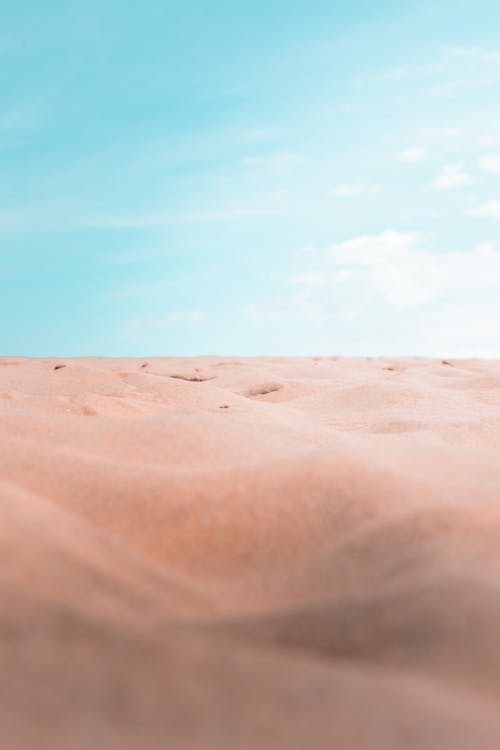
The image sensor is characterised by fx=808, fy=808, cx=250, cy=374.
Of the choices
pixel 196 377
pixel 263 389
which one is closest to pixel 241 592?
pixel 263 389

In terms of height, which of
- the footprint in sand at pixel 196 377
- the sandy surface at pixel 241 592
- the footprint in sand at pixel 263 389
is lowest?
the sandy surface at pixel 241 592

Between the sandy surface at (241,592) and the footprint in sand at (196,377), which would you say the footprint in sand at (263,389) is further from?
the sandy surface at (241,592)

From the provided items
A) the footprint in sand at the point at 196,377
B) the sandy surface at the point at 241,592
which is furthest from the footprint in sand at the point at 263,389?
the sandy surface at the point at 241,592

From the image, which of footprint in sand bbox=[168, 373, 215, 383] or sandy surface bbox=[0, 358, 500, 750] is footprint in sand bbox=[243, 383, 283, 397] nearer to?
footprint in sand bbox=[168, 373, 215, 383]

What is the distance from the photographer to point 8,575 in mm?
950

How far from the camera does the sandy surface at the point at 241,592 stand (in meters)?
0.72

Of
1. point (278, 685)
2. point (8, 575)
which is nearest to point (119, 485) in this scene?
point (8, 575)

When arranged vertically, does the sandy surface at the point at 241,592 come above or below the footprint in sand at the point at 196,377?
below

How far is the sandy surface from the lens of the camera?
72cm

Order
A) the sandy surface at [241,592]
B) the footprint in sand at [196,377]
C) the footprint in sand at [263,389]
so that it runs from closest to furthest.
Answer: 1. the sandy surface at [241,592]
2. the footprint in sand at [263,389]
3. the footprint in sand at [196,377]

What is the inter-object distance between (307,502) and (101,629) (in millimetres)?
441

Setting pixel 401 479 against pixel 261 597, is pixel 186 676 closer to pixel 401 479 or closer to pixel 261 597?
pixel 261 597

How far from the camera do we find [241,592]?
98 centimetres

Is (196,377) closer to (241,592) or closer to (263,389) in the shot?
(263,389)
